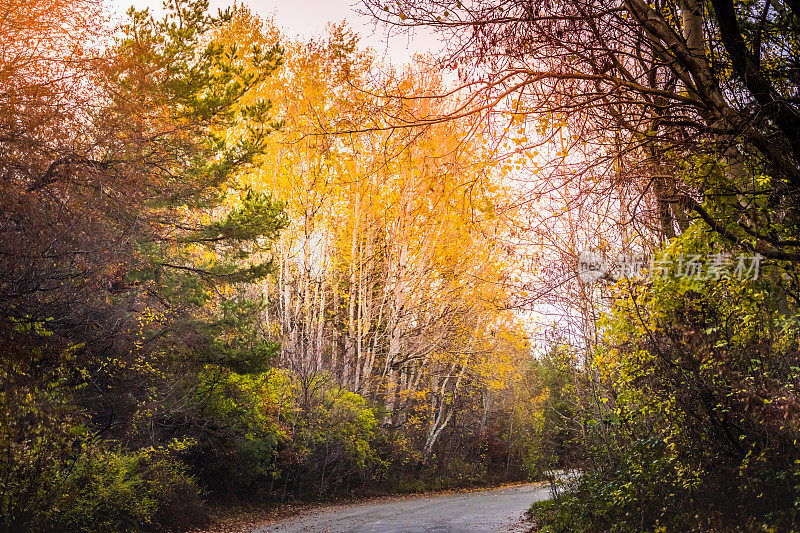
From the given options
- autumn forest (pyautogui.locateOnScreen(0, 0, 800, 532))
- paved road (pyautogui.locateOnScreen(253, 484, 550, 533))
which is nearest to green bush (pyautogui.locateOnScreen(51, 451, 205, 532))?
autumn forest (pyautogui.locateOnScreen(0, 0, 800, 532))

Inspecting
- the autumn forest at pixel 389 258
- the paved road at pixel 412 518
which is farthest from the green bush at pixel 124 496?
the paved road at pixel 412 518

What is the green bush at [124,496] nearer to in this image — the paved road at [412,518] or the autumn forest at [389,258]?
the autumn forest at [389,258]

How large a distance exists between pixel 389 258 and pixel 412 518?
9.76 metres

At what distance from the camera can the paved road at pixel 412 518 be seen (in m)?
12.7

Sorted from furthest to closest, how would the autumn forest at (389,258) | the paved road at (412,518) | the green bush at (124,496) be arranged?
the paved road at (412,518), the green bush at (124,496), the autumn forest at (389,258)

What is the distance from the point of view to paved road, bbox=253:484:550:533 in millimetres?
12727

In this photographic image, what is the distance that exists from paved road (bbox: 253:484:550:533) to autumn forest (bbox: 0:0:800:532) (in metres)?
1.50

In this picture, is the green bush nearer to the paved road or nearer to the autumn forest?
the autumn forest

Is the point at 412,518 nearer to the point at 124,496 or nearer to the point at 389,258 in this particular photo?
the point at 124,496

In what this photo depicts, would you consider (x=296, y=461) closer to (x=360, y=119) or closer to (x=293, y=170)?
(x=293, y=170)

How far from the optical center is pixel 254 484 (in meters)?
18.3

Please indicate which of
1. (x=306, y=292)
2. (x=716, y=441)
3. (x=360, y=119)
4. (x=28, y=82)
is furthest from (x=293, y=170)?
(x=716, y=441)

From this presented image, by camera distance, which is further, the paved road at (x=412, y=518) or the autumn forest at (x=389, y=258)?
the paved road at (x=412, y=518)

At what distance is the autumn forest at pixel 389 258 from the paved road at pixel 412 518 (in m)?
1.50
